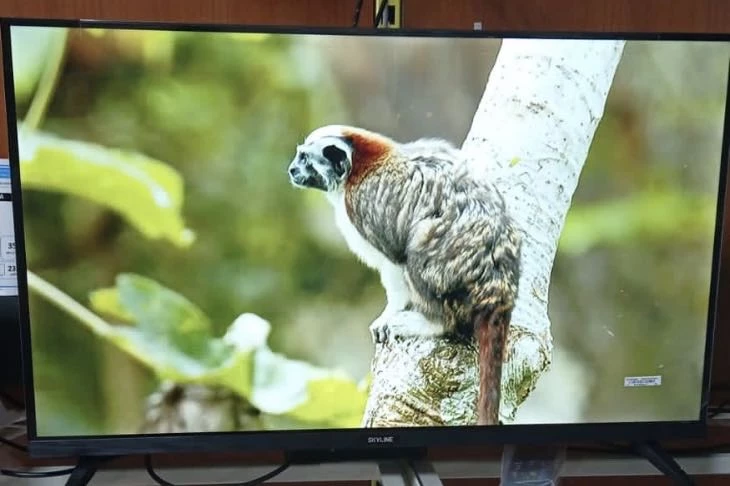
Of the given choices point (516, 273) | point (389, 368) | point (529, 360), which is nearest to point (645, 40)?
point (516, 273)

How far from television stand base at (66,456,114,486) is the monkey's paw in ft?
1.54

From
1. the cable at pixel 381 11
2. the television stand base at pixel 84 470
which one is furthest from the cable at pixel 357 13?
the television stand base at pixel 84 470

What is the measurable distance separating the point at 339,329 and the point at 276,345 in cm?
10

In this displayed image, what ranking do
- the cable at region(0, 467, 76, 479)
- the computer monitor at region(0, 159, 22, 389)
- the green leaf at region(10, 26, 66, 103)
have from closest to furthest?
1. the green leaf at region(10, 26, 66, 103)
2. the cable at region(0, 467, 76, 479)
3. the computer monitor at region(0, 159, 22, 389)

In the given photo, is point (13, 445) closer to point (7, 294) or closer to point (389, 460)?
point (7, 294)

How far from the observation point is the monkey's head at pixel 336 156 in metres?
1.10

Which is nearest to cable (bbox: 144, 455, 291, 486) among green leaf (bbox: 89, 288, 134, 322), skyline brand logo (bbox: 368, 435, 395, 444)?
skyline brand logo (bbox: 368, 435, 395, 444)

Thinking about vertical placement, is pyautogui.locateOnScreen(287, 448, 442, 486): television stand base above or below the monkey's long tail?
below

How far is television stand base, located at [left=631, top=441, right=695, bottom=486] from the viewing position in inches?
46.8

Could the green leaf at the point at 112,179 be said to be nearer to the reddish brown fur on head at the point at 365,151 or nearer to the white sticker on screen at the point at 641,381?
the reddish brown fur on head at the point at 365,151

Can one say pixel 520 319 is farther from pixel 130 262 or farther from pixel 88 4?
pixel 88 4

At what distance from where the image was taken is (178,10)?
129cm

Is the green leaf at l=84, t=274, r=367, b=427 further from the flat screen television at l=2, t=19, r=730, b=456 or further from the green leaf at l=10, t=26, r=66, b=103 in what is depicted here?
the green leaf at l=10, t=26, r=66, b=103

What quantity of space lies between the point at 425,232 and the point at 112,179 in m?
0.46
